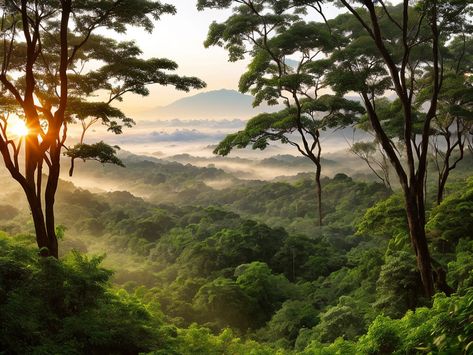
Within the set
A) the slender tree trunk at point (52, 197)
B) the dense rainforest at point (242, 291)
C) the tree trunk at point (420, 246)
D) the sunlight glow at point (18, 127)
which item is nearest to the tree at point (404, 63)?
the tree trunk at point (420, 246)

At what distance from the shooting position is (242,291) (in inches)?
619

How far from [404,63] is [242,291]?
10.1m

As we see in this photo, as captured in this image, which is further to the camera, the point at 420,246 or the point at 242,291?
the point at 242,291

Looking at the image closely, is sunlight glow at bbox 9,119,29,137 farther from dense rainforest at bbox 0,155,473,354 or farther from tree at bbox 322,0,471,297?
tree at bbox 322,0,471,297

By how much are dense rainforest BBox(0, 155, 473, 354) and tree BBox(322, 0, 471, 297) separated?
5.35 feet

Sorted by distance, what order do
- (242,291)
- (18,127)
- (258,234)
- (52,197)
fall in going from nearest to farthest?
(52,197) < (18,127) < (242,291) < (258,234)

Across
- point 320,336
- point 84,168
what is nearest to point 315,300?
point 320,336

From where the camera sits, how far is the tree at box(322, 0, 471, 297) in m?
8.47

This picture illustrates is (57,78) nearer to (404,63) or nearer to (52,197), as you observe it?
(52,197)

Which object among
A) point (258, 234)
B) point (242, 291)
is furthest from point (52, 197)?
point (258, 234)

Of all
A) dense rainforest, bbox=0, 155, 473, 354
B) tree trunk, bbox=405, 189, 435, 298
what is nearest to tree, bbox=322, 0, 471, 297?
tree trunk, bbox=405, 189, 435, 298

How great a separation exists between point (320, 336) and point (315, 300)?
5076mm

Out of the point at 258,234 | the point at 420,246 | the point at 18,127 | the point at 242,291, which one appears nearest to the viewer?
the point at 420,246

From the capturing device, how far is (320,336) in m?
9.80
